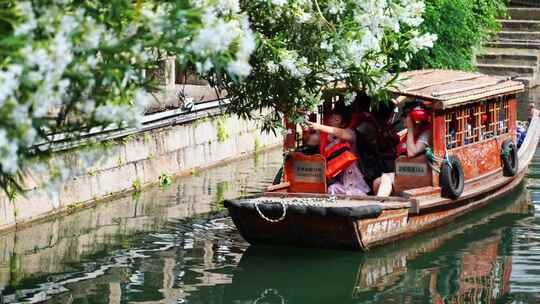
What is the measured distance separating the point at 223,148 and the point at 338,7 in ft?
32.9

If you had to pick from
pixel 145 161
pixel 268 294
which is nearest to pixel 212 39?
pixel 268 294

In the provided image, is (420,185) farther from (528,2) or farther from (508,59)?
(528,2)

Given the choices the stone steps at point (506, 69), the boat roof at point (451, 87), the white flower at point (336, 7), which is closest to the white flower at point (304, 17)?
the white flower at point (336, 7)

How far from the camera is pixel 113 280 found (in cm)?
1178

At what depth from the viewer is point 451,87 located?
571 inches

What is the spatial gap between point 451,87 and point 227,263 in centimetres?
375

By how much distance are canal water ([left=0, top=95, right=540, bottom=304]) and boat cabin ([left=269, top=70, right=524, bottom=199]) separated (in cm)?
62

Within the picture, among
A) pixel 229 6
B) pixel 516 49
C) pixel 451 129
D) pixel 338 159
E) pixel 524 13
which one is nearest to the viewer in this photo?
pixel 229 6

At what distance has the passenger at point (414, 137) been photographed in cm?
1359

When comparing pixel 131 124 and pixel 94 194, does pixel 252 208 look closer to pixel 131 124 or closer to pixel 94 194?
pixel 94 194

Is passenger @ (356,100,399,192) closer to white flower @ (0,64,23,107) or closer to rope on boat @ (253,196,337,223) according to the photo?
rope on boat @ (253,196,337,223)

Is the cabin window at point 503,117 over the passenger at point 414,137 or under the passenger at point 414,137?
over

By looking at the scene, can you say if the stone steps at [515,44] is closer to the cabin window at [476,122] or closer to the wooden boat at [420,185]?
the wooden boat at [420,185]

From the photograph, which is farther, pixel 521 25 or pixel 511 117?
pixel 521 25
